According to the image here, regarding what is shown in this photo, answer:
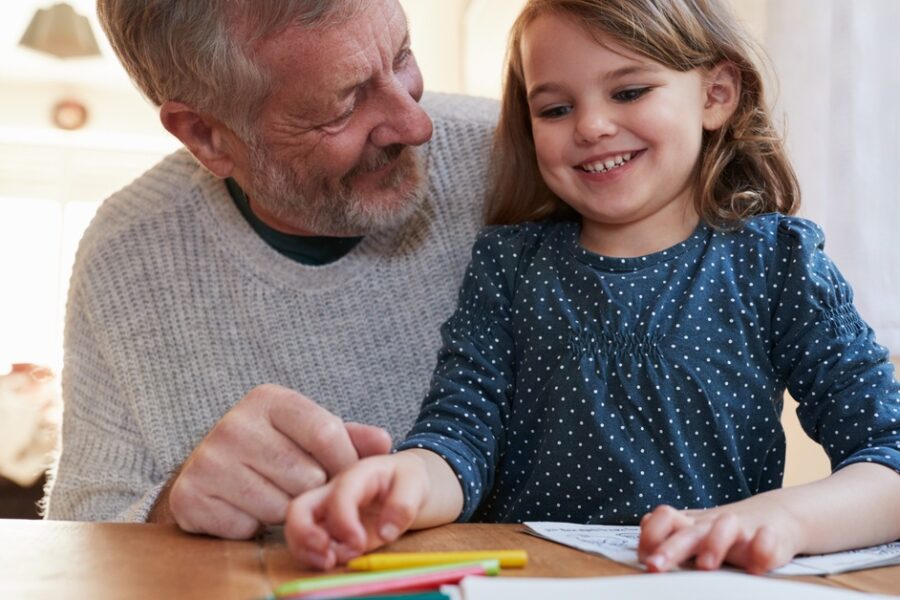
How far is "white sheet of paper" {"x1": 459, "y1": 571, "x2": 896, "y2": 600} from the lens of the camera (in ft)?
2.11

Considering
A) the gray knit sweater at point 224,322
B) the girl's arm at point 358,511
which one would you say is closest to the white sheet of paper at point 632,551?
the girl's arm at point 358,511

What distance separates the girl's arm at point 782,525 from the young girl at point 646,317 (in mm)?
87

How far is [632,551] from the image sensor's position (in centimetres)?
81

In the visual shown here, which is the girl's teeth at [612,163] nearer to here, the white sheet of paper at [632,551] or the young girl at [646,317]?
the young girl at [646,317]

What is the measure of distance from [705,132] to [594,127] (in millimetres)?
186

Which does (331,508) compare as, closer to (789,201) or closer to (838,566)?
(838,566)

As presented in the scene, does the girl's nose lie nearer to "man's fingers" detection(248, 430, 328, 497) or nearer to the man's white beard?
the man's white beard

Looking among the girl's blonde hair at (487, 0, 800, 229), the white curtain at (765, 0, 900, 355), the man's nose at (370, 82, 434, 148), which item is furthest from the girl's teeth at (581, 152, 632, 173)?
the white curtain at (765, 0, 900, 355)

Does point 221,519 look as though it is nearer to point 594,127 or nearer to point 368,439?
point 368,439

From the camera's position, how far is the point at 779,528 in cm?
80

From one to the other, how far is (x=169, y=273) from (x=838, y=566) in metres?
1.02

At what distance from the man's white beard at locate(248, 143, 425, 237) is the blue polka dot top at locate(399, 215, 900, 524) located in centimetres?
30

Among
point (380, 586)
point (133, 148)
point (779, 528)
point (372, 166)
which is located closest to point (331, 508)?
point (380, 586)

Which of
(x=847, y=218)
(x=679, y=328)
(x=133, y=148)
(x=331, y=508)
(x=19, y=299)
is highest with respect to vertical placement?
(x=847, y=218)
